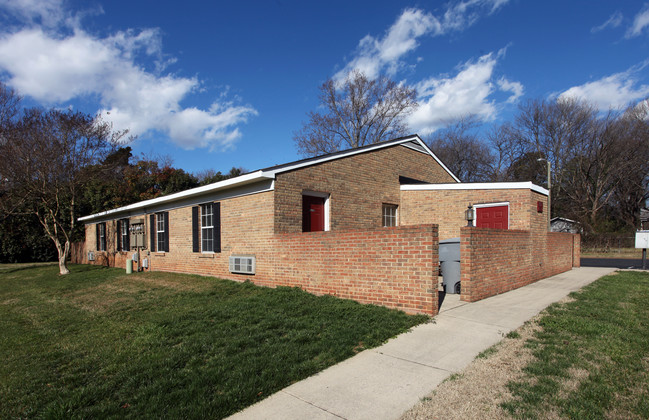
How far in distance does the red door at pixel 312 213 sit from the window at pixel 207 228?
327 centimetres

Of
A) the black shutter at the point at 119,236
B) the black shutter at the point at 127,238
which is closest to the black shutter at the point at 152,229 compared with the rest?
the black shutter at the point at 127,238

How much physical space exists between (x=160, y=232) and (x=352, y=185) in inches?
315

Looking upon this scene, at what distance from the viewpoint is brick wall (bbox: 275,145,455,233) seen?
31.1ft

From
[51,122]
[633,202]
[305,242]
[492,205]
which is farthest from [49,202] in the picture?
[633,202]

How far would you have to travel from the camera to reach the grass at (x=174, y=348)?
3447mm

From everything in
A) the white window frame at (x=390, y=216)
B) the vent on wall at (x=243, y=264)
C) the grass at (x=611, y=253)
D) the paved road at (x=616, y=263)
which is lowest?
the grass at (x=611, y=253)

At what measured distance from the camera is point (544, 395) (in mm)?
3428

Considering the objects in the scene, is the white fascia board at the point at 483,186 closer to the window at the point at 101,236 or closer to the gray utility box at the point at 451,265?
the gray utility box at the point at 451,265

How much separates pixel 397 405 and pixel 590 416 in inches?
61.6

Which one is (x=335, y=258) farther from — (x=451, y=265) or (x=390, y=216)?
(x=390, y=216)

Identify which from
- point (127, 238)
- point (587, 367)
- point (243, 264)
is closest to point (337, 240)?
point (243, 264)

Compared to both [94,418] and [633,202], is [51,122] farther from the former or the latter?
[633,202]

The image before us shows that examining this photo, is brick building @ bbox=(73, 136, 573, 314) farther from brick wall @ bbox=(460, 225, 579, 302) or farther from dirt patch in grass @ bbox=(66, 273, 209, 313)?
dirt patch in grass @ bbox=(66, 273, 209, 313)

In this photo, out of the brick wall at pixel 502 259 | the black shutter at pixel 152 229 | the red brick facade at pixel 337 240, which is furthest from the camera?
the black shutter at pixel 152 229
